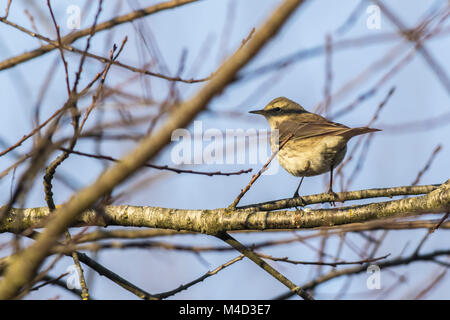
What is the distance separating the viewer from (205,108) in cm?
182

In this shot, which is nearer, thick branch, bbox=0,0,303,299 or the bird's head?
thick branch, bbox=0,0,303,299

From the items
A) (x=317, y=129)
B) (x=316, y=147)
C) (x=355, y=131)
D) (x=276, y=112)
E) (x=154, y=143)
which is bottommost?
(x=154, y=143)

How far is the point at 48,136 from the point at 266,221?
264 centimetres

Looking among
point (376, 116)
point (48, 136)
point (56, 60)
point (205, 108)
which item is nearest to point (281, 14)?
point (205, 108)

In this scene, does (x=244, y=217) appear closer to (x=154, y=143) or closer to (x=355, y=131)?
(x=355, y=131)

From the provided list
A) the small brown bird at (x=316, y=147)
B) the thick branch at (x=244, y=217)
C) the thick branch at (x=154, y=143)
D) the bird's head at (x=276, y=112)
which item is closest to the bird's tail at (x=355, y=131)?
the small brown bird at (x=316, y=147)

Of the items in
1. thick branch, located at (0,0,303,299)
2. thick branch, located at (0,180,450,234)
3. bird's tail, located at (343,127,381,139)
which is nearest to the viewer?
thick branch, located at (0,0,303,299)

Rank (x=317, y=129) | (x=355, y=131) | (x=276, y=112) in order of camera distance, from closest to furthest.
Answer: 1. (x=355, y=131)
2. (x=317, y=129)
3. (x=276, y=112)

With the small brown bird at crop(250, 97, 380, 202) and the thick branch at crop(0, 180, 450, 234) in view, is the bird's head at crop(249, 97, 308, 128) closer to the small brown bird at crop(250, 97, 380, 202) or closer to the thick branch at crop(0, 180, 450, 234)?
the small brown bird at crop(250, 97, 380, 202)

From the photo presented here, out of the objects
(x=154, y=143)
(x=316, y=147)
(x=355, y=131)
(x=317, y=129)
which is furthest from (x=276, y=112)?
(x=154, y=143)

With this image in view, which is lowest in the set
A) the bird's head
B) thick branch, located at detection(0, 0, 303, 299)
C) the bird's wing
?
thick branch, located at detection(0, 0, 303, 299)

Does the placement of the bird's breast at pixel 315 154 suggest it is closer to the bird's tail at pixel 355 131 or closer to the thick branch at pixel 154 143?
the bird's tail at pixel 355 131

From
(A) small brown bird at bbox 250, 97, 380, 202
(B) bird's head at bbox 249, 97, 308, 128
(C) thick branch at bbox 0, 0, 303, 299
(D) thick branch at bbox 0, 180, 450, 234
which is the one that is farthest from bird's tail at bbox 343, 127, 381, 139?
(C) thick branch at bbox 0, 0, 303, 299

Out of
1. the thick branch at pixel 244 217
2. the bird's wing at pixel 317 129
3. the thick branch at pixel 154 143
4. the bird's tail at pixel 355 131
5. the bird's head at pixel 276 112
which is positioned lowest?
the thick branch at pixel 154 143
